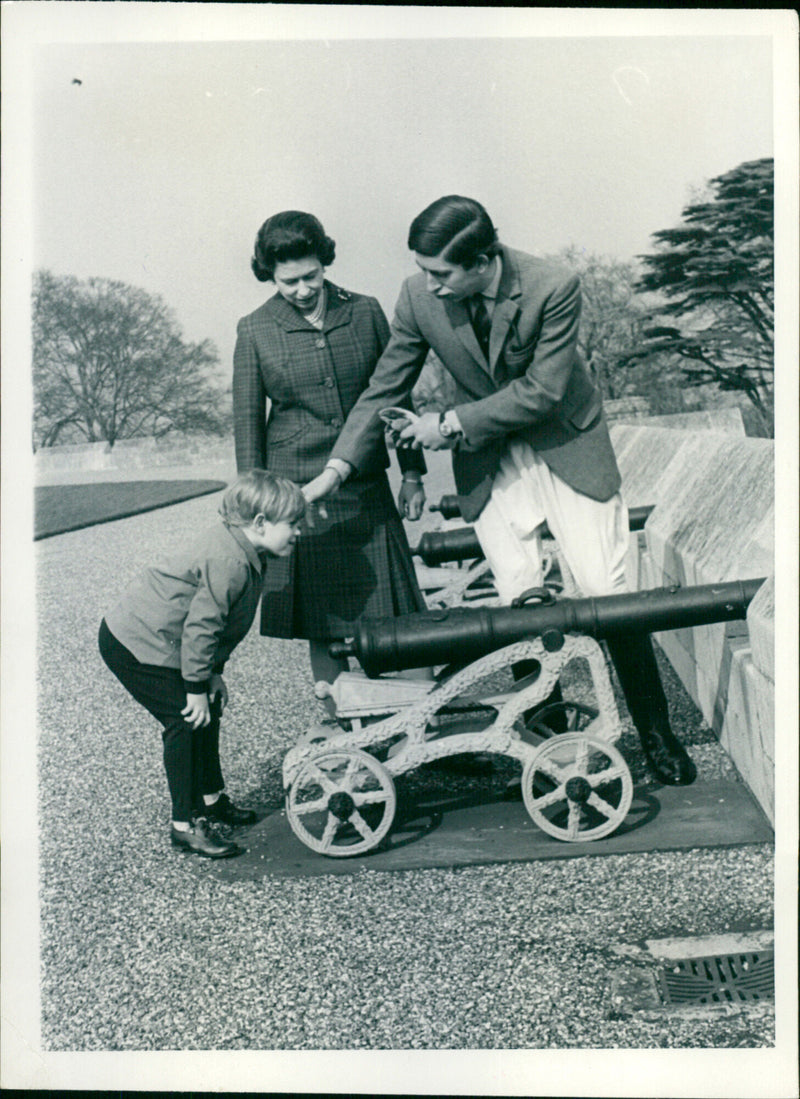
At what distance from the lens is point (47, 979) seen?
14.3 ft

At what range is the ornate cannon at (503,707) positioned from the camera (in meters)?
4.39

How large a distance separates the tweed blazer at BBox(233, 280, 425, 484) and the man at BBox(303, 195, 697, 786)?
0.33 feet

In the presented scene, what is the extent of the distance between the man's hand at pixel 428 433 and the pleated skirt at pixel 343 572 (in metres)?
0.37

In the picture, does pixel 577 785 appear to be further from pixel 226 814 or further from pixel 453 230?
pixel 453 230

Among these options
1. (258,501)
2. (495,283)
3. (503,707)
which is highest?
(495,283)

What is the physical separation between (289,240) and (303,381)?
1.78ft

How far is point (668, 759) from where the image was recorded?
15.6 feet

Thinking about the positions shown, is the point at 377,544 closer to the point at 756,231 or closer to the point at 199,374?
the point at 199,374

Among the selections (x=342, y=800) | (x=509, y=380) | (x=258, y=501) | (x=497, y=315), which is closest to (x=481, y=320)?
(x=497, y=315)

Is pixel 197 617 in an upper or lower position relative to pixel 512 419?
lower

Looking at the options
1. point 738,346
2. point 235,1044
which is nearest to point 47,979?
point 235,1044

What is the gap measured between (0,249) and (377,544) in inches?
71.4

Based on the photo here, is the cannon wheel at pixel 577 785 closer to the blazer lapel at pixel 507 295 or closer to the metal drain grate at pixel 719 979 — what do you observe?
the metal drain grate at pixel 719 979

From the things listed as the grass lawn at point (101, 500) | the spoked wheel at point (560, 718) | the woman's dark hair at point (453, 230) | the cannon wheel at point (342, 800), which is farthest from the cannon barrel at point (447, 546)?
the woman's dark hair at point (453, 230)
